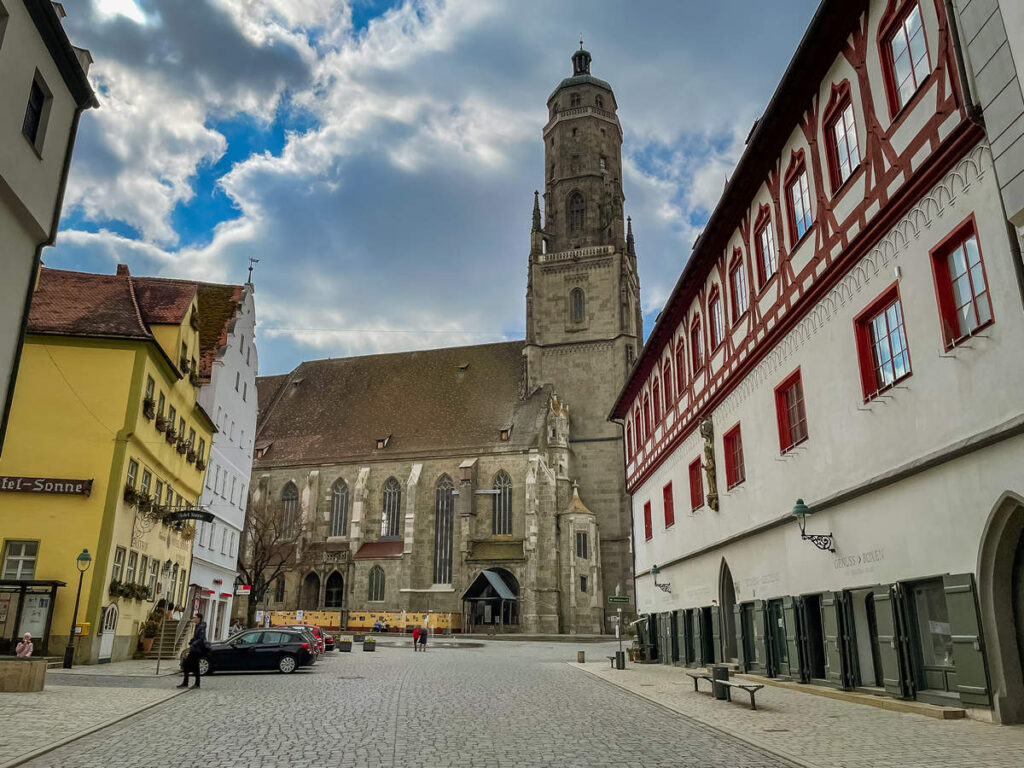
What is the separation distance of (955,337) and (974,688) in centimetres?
413

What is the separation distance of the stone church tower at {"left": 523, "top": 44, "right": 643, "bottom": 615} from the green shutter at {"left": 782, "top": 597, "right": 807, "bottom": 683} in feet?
125

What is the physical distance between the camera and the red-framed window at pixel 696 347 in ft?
70.3

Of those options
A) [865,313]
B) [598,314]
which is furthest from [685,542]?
[598,314]

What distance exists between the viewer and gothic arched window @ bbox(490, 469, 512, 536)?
5584cm

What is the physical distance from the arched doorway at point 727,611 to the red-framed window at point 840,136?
9.86m

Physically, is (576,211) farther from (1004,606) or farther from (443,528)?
(1004,606)

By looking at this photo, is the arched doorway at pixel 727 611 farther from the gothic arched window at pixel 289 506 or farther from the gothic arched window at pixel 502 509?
the gothic arched window at pixel 289 506

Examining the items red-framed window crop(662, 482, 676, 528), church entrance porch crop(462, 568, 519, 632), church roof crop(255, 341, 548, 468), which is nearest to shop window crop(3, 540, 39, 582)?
red-framed window crop(662, 482, 676, 528)

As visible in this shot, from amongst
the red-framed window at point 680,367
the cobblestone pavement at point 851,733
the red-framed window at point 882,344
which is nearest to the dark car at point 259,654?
the cobblestone pavement at point 851,733

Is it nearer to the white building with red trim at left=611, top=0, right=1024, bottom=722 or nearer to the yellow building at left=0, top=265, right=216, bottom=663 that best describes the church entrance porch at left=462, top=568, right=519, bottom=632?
the yellow building at left=0, top=265, right=216, bottom=663

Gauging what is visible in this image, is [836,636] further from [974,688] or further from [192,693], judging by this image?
[192,693]

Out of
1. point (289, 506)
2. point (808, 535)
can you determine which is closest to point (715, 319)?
point (808, 535)

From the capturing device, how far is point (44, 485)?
68.6 ft

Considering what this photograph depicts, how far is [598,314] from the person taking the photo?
5956 centimetres
